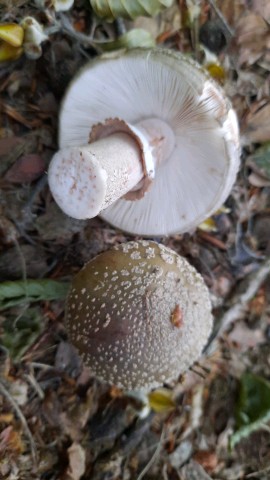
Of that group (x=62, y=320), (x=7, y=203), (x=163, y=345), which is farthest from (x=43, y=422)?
(x=7, y=203)

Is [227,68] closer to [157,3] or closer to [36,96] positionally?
[157,3]

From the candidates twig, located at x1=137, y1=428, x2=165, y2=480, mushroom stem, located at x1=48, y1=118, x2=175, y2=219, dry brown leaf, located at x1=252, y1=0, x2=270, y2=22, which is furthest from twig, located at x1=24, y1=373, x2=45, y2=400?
dry brown leaf, located at x1=252, y1=0, x2=270, y2=22

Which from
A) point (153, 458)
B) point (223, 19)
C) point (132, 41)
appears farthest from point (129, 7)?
point (153, 458)

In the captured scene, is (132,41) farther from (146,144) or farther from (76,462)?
(76,462)

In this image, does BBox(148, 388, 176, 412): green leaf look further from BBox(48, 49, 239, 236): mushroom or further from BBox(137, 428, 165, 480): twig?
BBox(48, 49, 239, 236): mushroom

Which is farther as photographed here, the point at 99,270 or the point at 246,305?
the point at 246,305

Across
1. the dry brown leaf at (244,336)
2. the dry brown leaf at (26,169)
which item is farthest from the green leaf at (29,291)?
the dry brown leaf at (244,336)
